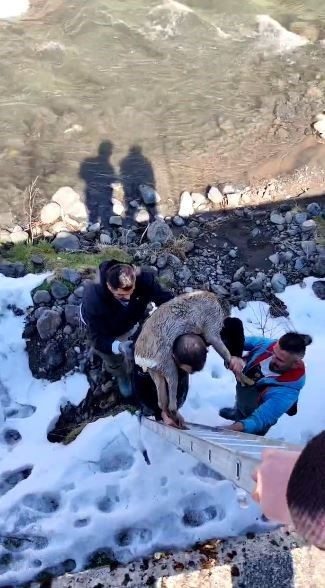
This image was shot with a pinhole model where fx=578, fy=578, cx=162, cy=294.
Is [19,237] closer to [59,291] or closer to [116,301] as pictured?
[59,291]

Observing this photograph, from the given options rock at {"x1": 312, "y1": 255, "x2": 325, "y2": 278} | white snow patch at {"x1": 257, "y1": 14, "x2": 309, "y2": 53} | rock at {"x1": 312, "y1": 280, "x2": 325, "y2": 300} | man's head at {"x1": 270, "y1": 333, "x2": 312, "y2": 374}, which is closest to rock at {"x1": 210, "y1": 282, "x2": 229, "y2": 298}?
rock at {"x1": 312, "y1": 280, "x2": 325, "y2": 300}

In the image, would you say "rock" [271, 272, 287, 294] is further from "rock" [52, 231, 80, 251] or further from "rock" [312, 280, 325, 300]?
"rock" [52, 231, 80, 251]

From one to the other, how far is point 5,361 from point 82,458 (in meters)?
1.36

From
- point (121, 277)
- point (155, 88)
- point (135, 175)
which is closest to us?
point (121, 277)

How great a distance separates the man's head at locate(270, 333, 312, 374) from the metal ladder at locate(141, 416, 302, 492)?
498 mm

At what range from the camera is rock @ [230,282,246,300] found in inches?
248

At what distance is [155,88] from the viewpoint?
32.0 feet

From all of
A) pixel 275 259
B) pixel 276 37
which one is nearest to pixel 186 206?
pixel 275 259

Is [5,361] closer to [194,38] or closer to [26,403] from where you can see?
[26,403]

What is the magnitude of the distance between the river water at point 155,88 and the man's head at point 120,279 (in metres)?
4.28

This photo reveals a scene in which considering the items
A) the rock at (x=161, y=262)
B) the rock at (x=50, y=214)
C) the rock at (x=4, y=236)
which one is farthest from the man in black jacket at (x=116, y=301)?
the rock at (x=50, y=214)

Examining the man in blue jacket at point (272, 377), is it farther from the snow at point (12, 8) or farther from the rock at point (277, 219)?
the snow at point (12, 8)

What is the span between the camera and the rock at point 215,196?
798cm

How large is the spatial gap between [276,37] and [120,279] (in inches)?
342
